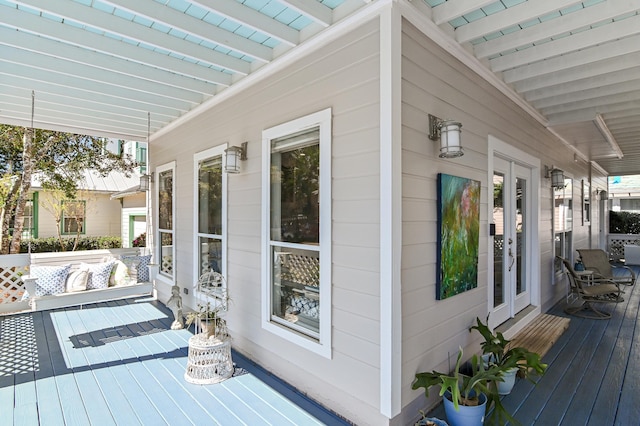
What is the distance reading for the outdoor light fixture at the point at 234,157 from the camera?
363cm

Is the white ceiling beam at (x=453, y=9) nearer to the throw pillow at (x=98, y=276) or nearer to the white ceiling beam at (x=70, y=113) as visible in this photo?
the white ceiling beam at (x=70, y=113)

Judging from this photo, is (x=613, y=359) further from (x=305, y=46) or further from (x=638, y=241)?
(x=638, y=241)

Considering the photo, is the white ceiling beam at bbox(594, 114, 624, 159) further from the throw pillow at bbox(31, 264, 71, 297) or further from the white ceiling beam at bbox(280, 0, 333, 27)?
the throw pillow at bbox(31, 264, 71, 297)

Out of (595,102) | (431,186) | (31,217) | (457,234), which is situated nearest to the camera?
(431,186)

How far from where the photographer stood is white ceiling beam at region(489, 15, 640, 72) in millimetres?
2711

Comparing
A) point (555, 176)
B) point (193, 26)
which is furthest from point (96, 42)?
point (555, 176)

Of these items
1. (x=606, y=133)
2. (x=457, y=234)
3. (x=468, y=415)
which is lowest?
(x=468, y=415)

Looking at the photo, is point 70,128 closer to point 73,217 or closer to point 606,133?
point 73,217

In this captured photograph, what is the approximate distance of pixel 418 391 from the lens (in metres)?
2.52

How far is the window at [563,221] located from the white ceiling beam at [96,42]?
5684mm

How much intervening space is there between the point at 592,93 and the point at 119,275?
23.4 ft

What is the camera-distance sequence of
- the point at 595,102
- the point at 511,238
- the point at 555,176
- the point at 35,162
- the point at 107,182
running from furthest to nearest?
the point at 107,182, the point at 35,162, the point at 555,176, the point at 595,102, the point at 511,238

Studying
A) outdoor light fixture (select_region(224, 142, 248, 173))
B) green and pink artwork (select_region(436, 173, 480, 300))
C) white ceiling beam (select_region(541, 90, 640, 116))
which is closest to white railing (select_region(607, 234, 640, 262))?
white ceiling beam (select_region(541, 90, 640, 116))

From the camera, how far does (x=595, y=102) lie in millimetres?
4402
